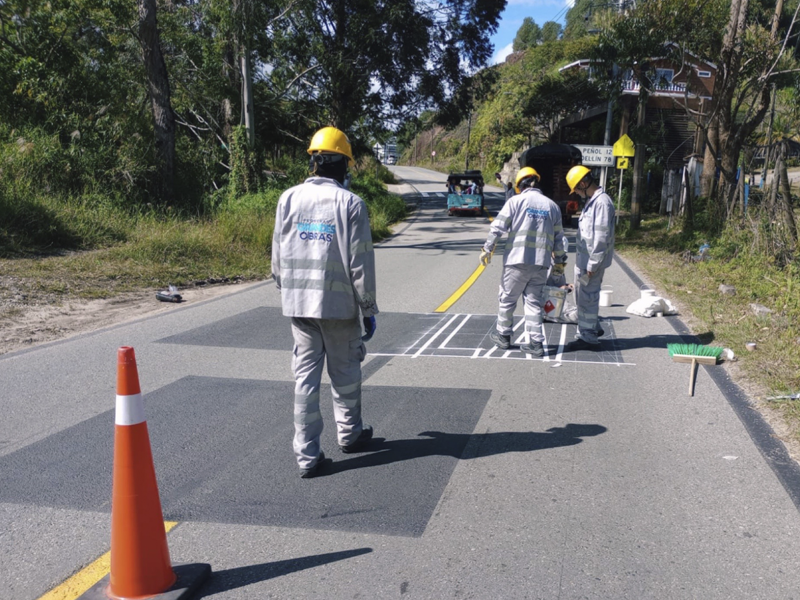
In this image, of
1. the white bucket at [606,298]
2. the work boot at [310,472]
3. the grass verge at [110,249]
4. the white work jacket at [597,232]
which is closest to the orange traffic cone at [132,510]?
the work boot at [310,472]

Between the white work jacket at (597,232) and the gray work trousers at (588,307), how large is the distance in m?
0.16

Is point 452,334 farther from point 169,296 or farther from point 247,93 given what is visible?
point 247,93

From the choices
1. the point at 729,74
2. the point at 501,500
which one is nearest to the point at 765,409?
the point at 501,500

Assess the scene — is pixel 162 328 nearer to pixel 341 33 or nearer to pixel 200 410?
pixel 200 410

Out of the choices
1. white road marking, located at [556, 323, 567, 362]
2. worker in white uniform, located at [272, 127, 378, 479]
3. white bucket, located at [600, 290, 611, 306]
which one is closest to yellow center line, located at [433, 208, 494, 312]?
white road marking, located at [556, 323, 567, 362]

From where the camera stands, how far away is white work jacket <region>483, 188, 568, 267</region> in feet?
24.3

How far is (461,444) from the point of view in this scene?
496 centimetres

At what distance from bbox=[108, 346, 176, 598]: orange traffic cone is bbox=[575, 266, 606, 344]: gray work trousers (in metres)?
5.72

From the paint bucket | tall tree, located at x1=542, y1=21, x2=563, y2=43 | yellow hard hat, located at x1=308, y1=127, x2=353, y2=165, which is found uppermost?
tall tree, located at x1=542, y1=21, x2=563, y2=43

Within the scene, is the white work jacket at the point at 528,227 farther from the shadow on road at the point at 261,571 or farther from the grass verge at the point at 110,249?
the grass verge at the point at 110,249

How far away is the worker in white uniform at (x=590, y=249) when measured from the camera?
7742mm

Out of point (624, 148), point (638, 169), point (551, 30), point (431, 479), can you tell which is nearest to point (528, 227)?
point (431, 479)

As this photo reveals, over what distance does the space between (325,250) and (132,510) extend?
183 centimetres

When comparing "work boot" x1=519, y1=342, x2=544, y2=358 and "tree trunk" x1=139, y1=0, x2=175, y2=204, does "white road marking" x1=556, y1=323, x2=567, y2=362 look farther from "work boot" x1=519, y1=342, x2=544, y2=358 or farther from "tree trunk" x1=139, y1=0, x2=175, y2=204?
"tree trunk" x1=139, y1=0, x2=175, y2=204
